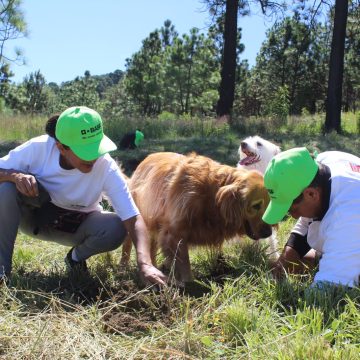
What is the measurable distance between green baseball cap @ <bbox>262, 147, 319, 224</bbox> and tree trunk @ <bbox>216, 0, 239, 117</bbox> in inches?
426

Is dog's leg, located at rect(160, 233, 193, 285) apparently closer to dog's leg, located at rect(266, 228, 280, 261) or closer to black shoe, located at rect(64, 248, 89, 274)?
black shoe, located at rect(64, 248, 89, 274)

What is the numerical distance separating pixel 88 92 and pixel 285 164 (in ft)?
214

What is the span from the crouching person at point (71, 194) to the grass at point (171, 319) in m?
0.20

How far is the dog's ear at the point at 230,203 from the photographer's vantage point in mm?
3443

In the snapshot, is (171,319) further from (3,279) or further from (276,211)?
(3,279)

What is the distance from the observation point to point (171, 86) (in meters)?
36.8

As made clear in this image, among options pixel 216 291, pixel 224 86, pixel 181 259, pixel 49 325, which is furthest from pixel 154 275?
pixel 224 86

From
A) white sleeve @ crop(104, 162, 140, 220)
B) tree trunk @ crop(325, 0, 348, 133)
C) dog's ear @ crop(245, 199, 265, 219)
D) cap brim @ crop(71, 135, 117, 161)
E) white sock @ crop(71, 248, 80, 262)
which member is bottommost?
white sock @ crop(71, 248, 80, 262)

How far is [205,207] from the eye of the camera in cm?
362

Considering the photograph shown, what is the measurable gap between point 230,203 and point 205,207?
0.23 metres

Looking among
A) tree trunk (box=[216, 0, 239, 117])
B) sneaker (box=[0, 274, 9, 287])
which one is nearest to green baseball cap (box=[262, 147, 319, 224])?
sneaker (box=[0, 274, 9, 287])

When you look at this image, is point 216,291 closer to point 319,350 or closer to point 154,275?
point 154,275

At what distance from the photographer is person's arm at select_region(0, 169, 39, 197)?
2910mm

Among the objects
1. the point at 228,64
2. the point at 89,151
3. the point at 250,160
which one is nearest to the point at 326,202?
the point at 89,151
